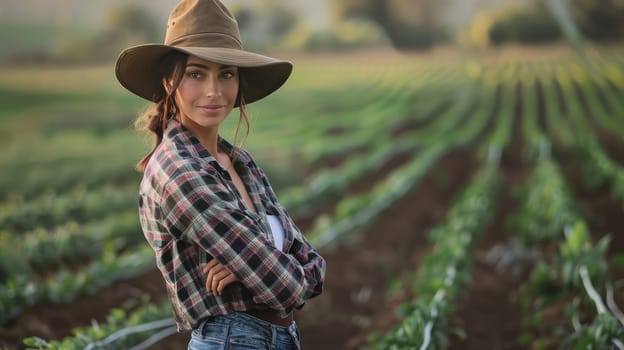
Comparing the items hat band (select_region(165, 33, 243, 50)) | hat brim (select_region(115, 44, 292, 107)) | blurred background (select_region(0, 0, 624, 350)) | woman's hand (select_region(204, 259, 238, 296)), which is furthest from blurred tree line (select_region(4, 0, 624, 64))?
woman's hand (select_region(204, 259, 238, 296))

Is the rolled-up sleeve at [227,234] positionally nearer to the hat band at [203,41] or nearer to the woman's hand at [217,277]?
the woman's hand at [217,277]

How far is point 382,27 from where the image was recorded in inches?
522

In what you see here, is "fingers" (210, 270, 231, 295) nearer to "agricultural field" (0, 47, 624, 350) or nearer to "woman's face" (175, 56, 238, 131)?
"woman's face" (175, 56, 238, 131)

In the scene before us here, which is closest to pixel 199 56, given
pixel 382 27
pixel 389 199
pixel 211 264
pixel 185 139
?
pixel 185 139

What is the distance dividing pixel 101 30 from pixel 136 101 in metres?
1.23

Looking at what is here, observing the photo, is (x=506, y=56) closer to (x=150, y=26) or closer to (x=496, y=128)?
(x=496, y=128)

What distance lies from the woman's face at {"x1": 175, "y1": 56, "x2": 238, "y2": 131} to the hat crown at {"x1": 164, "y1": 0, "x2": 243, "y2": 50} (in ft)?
0.15

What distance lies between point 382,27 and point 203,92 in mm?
11933

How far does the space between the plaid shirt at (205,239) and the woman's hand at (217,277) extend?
16 mm

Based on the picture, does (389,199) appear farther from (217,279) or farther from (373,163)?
(217,279)

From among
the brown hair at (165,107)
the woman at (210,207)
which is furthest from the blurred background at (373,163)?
the woman at (210,207)

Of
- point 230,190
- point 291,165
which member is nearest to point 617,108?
point 291,165

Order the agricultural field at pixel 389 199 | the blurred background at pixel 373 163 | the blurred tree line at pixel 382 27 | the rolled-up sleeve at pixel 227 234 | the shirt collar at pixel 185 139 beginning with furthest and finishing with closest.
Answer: the blurred tree line at pixel 382 27 → the blurred background at pixel 373 163 → the agricultural field at pixel 389 199 → the shirt collar at pixel 185 139 → the rolled-up sleeve at pixel 227 234

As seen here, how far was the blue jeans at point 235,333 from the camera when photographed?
5.15ft
